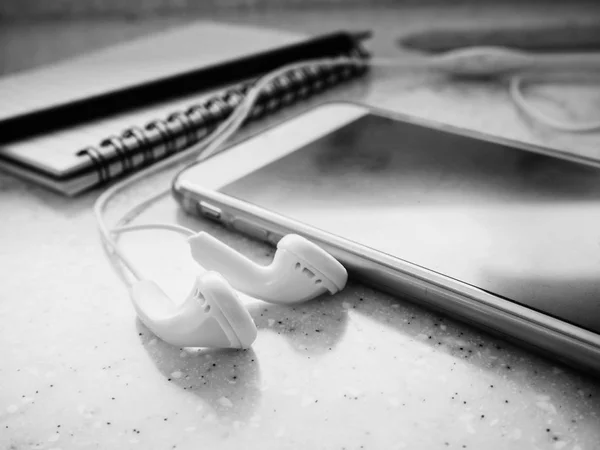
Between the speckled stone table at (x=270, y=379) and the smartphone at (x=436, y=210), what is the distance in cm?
2

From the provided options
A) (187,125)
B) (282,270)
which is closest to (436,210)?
(282,270)

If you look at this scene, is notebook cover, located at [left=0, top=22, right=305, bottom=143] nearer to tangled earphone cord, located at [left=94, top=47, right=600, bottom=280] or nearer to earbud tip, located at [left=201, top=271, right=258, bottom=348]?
tangled earphone cord, located at [left=94, top=47, right=600, bottom=280]

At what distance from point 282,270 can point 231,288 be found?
0.13 feet

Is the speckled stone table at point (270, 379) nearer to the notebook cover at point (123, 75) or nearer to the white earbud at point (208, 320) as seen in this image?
the white earbud at point (208, 320)

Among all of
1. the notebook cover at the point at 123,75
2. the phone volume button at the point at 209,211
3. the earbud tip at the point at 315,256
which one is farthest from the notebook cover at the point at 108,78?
the earbud tip at the point at 315,256

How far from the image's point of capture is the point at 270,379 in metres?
0.31

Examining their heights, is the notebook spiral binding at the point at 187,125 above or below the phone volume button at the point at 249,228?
above

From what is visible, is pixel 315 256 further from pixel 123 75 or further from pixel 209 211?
pixel 123 75

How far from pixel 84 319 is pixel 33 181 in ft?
0.63

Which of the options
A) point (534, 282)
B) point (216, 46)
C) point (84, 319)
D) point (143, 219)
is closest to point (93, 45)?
point (216, 46)

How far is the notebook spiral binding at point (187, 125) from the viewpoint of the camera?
486 mm

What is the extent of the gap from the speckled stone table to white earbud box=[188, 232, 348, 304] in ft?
0.04

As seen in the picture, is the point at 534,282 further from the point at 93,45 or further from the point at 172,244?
the point at 93,45

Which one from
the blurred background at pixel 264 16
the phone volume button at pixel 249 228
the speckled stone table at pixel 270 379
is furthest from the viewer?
the blurred background at pixel 264 16
